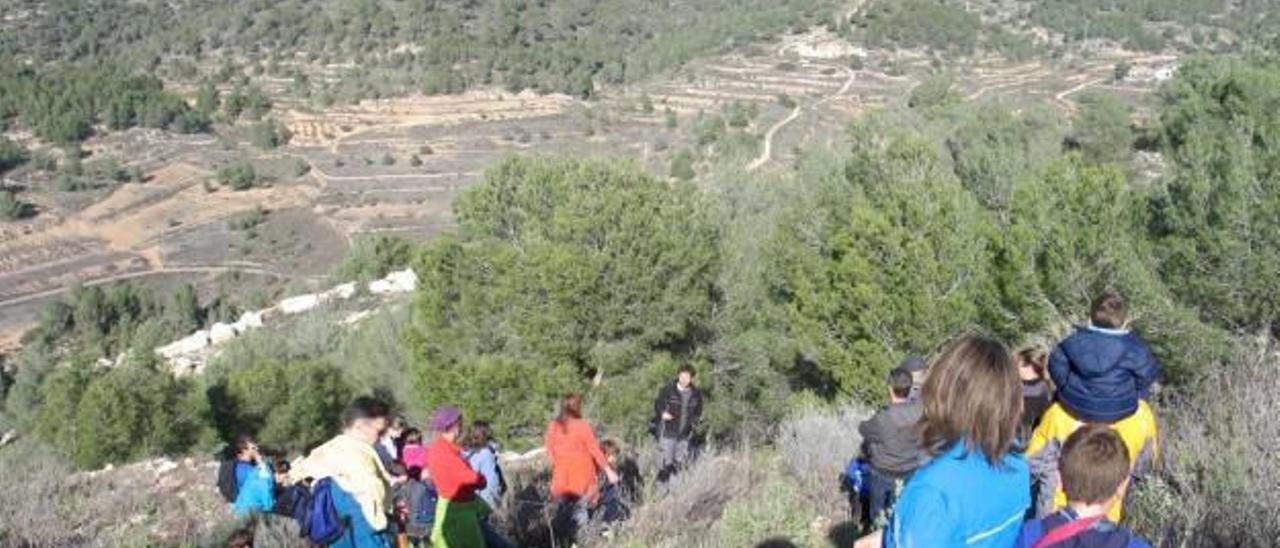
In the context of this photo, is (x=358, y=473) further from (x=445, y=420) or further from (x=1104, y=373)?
Result: (x=1104, y=373)

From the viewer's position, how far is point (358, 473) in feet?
15.0

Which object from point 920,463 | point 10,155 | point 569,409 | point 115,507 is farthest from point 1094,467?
point 10,155

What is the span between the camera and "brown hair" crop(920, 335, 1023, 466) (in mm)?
2723

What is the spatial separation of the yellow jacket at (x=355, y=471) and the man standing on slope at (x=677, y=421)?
12.6ft

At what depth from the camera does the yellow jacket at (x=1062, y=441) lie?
178 inches

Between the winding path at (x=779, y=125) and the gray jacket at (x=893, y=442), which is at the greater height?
the gray jacket at (x=893, y=442)

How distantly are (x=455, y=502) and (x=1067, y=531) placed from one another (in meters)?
3.16

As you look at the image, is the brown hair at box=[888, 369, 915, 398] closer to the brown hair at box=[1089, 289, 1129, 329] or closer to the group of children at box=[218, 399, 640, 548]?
the brown hair at box=[1089, 289, 1129, 329]

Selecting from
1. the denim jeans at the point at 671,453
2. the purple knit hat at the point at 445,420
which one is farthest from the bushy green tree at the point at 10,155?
the purple knit hat at the point at 445,420

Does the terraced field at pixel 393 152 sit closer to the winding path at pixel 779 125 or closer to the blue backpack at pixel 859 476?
the winding path at pixel 779 125

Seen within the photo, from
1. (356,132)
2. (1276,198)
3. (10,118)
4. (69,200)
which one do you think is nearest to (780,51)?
(356,132)

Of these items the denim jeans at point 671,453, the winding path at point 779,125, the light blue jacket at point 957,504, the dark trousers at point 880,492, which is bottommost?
the winding path at point 779,125

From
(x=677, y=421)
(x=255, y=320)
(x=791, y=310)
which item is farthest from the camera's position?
(x=255, y=320)

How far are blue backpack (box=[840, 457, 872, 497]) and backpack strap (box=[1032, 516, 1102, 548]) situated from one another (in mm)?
2987
